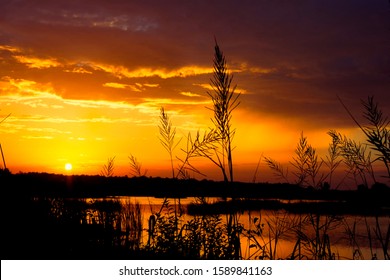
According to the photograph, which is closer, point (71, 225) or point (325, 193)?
point (325, 193)

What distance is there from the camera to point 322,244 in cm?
615

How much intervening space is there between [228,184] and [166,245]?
3020mm

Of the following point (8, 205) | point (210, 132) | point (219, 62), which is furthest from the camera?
point (8, 205)

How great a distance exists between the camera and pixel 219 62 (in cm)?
448

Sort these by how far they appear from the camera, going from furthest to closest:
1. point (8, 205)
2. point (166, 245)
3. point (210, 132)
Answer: point (8, 205)
point (166, 245)
point (210, 132)

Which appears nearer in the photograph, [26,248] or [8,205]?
[26,248]

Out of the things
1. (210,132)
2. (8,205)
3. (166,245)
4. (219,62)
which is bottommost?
(166,245)
